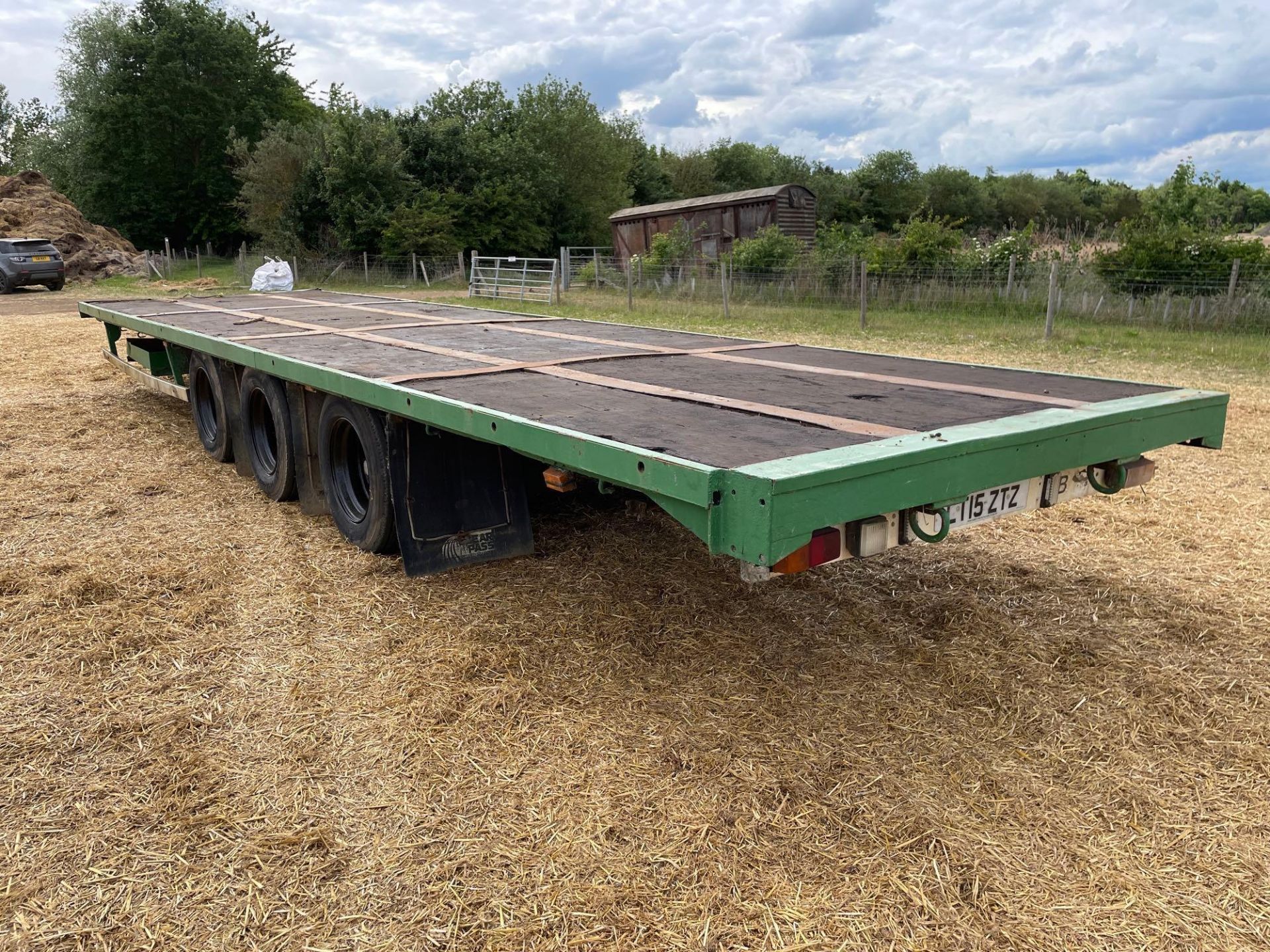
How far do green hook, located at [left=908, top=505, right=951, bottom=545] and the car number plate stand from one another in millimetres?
79

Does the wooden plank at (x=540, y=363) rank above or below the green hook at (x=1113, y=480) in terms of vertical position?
above

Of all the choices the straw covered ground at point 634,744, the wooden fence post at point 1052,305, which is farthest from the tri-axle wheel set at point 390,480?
the wooden fence post at point 1052,305

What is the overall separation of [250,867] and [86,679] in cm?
154

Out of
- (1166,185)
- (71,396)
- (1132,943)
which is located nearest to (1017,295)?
(1166,185)

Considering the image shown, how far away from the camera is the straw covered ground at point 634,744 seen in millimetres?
2436

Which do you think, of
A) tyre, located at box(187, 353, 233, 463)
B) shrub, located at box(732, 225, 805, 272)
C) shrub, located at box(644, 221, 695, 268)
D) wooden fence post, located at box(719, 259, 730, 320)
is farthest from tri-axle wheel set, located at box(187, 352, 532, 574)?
shrub, located at box(644, 221, 695, 268)

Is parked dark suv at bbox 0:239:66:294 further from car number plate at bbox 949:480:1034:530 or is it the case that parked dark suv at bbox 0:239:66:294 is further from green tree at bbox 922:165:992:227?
green tree at bbox 922:165:992:227

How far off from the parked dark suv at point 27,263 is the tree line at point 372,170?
7.20 m

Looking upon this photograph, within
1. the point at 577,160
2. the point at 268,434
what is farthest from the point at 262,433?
the point at 577,160

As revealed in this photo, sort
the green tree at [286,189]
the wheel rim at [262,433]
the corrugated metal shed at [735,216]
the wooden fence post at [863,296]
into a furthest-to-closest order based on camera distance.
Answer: the green tree at [286,189] < the corrugated metal shed at [735,216] < the wooden fence post at [863,296] < the wheel rim at [262,433]

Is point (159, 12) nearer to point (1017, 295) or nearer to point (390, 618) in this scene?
point (1017, 295)

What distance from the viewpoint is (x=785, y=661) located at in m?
3.74

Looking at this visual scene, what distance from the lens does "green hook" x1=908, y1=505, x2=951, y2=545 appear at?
112 inches

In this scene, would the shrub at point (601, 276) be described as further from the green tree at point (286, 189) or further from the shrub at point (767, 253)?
the green tree at point (286, 189)
